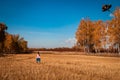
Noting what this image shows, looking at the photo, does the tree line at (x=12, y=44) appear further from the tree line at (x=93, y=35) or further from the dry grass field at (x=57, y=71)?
the dry grass field at (x=57, y=71)

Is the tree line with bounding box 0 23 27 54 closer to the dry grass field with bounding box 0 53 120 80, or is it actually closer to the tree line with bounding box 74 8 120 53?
the tree line with bounding box 74 8 120 53

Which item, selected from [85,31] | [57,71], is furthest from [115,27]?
[57,71]

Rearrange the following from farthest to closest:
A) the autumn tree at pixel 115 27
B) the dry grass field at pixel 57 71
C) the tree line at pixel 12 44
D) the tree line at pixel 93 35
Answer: the tree line at pixel 12 44
the tree line at pixel 93 35
the autumn tree at pixel 115 27
the dry grass field at pixel 57 71

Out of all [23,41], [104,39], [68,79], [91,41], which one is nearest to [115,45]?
[104,39]

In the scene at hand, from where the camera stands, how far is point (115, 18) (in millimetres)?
55188

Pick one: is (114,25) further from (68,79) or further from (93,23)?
(68,79)

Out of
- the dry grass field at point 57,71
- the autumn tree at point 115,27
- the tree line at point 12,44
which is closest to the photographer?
the dry grass field at point 57,71

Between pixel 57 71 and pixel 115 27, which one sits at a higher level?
pixel 115 27

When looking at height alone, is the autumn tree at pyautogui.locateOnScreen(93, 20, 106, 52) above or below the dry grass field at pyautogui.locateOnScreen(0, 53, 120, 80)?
above

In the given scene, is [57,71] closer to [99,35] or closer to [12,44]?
[99,35]

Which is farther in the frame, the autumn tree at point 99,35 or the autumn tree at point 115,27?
the autumn tree at point 99,35

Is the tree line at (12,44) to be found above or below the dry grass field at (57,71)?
above

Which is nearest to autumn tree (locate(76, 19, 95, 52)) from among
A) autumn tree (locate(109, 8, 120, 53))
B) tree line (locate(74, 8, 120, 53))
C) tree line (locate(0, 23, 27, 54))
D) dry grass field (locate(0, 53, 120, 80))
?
tree line (locate(74, 8, 120, 53))

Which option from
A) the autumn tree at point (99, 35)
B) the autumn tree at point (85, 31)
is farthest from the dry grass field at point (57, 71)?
the autumn tree at point (85, 31)
